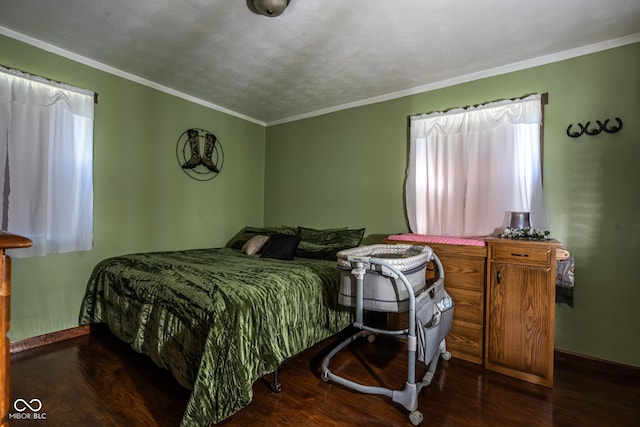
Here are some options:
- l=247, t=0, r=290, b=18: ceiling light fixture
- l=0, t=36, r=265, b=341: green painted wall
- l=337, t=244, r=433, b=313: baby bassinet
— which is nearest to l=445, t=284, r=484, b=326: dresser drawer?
l=337, t=244, r=433, b=313: baby bassinet

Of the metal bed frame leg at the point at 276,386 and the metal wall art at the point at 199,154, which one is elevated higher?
the metal wall art at the point at 199,154

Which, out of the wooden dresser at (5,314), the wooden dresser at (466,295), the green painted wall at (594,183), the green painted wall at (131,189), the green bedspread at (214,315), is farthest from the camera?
the green painted wall at (131,189)

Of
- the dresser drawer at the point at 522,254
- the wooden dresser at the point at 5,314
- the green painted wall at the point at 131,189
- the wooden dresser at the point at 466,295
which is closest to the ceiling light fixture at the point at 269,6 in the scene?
the wooden dresser at the point at 5,314

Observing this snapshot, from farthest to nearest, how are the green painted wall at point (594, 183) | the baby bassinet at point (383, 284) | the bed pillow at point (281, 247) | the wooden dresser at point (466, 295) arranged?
the bed pillow at point (281, 247) < the wooden dresser at point (466, 295) < the green painted wall at point (594, 183) < the baby bassinet at point (383, 284)

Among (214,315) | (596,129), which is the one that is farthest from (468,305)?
(214,315)

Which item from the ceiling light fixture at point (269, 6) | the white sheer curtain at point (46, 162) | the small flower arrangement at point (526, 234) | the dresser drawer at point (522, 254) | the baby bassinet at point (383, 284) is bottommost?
the baby bassinet at point (383, 284)

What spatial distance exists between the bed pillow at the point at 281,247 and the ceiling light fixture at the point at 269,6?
2049 mm

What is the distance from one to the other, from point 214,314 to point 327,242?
1.92m

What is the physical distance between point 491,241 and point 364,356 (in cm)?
139

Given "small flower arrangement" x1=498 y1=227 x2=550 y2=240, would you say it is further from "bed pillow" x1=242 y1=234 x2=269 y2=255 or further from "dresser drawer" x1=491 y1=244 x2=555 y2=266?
"bed pillow" x1=242 y1=234 x2=269 y2=255

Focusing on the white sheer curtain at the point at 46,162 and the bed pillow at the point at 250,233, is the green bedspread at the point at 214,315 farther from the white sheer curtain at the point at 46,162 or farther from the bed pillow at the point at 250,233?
the bed pillow at the point at 250,233

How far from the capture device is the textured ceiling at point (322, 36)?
198 cm

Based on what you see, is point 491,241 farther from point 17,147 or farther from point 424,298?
point 17,147

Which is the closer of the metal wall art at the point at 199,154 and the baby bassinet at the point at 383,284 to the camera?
the baby bassinet at the point at 383,284
